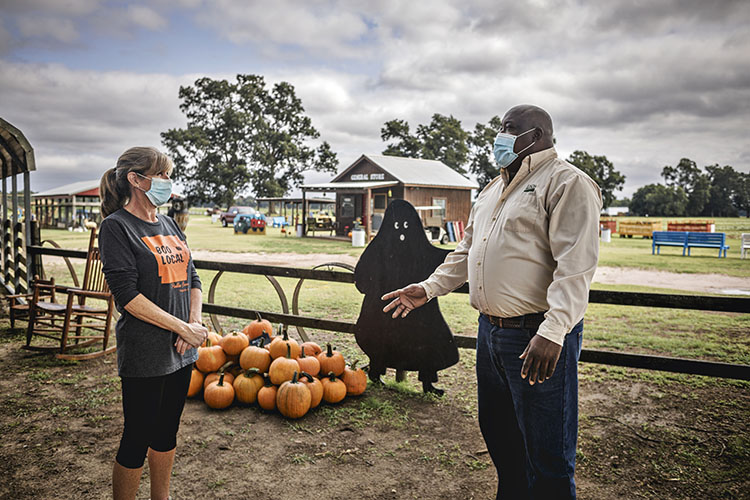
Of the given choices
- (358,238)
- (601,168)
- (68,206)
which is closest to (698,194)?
(358,238)

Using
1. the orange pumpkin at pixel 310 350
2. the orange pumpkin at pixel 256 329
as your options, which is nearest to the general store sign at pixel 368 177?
the orange pumpkin at pixel 256 329

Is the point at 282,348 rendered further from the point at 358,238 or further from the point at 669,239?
the point at 669,239

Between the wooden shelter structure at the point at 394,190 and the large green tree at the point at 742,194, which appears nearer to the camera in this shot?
the large green tree at the point at 742,194

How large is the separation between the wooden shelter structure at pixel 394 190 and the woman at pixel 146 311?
24793 millimetres

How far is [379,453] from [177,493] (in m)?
1.25

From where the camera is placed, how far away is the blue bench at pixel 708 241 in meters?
18.2

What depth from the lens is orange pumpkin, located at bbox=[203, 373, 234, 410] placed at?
155 inches

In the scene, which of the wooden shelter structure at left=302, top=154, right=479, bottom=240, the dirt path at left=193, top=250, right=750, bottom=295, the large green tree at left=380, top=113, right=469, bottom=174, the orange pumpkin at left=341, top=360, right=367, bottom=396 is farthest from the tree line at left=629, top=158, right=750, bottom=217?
the large green tree at left=380, top=113, right=469, bottom=174

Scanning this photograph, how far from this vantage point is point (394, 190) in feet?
96.1

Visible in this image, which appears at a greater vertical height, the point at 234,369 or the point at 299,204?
the point at 299,204

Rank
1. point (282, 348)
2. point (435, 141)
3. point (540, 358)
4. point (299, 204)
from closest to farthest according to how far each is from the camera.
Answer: point (540, 358), point (282, 348), point (299, 204), point (435, 141)

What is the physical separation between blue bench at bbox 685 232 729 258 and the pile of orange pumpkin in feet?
62.5

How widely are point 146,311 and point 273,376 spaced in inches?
76.4

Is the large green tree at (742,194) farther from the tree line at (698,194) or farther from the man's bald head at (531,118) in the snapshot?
the man's bald head at (531,118)
